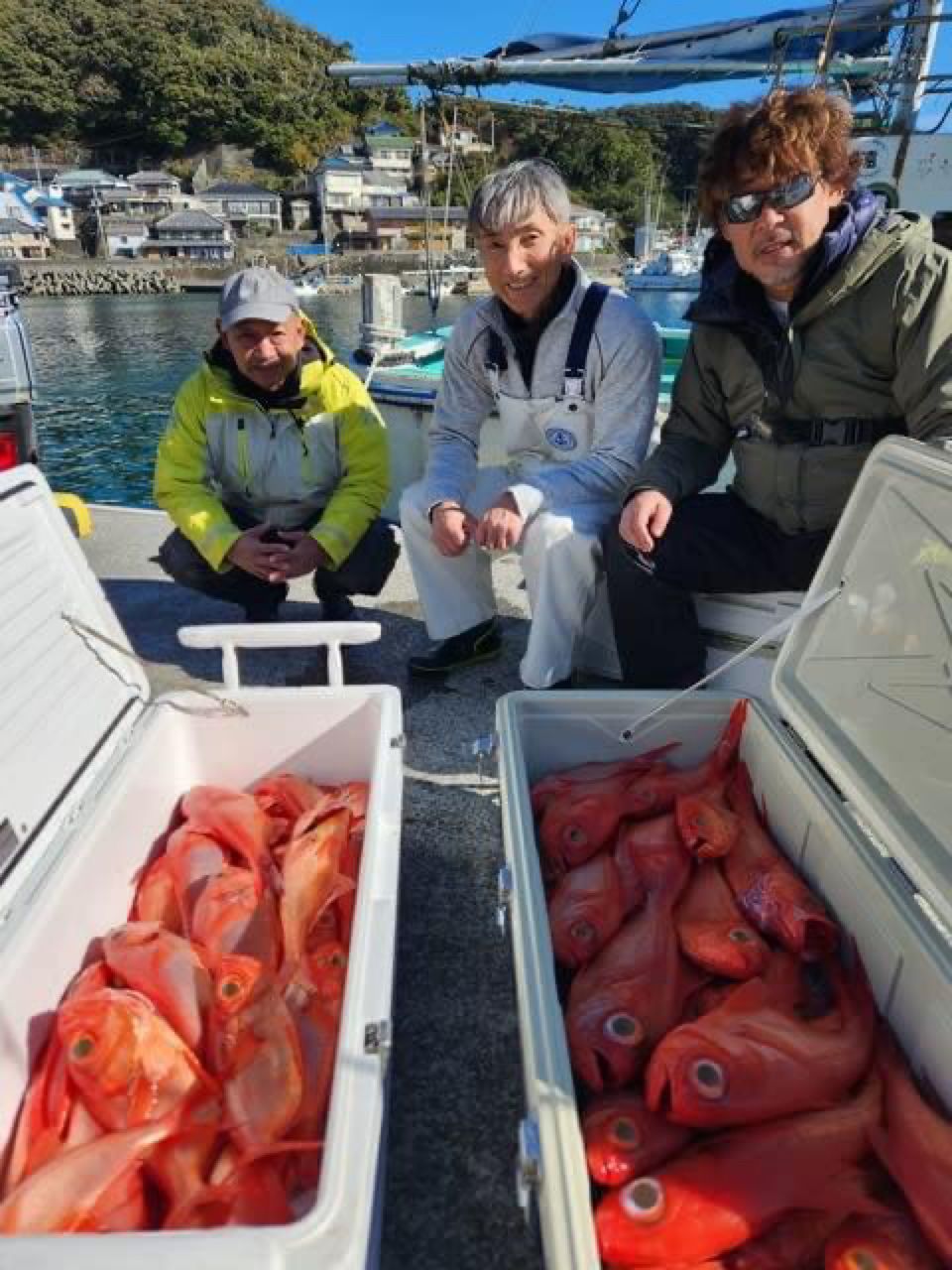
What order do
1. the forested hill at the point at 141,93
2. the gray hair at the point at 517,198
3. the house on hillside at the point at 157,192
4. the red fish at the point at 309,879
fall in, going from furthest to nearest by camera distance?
the forested hill at the point at 141,93 < the house on hillside at the point at 157,192 < the gray hair at the point at 517,198 < the red fish at the point at 309,879

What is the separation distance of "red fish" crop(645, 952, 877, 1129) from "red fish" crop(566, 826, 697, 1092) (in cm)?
8

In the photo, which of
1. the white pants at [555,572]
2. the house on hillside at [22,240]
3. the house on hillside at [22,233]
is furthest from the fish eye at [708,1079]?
the house on hillside at [22,240]

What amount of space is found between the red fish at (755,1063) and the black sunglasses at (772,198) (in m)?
1.80

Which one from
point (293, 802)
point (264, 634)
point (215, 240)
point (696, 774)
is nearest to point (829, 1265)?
point (696, 774)

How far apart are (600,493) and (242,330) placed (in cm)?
136

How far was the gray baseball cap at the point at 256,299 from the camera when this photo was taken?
2652mm

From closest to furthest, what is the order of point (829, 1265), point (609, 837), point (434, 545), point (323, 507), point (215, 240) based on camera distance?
point (829, 1265), point (609, 837), point (434, 545), point (323, 507), point (215, 240)

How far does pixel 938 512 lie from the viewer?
1347mm

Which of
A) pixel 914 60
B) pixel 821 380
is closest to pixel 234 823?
pixel 821 380

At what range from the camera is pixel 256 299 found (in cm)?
267

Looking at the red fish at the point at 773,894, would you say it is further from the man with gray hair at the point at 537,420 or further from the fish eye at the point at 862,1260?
the man with gray hair at the point at 537,420

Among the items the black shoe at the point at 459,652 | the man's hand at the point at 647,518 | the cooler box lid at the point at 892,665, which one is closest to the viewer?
the cooler box lid at the point at 892,665

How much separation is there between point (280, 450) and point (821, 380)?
6.26 ft

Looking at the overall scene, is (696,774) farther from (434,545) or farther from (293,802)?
(434,545)
